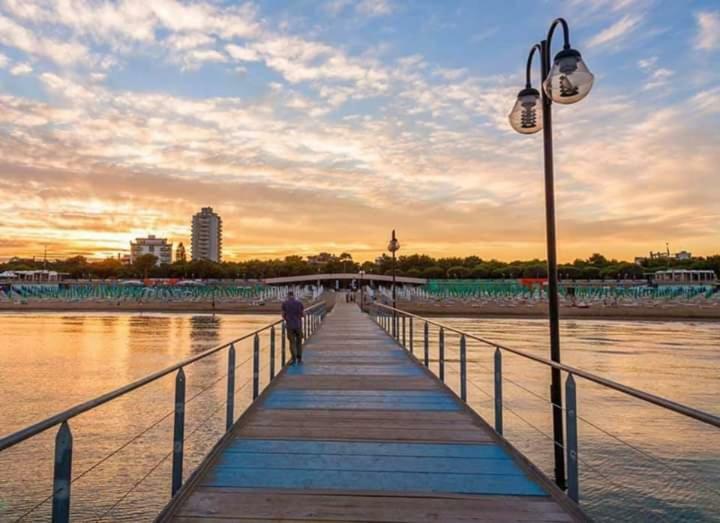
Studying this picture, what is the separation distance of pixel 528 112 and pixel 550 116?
0.49 metres

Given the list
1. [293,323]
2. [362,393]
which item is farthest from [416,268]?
[362,393]

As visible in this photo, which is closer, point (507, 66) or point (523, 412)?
point (523, 412)

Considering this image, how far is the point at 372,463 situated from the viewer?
378 cm

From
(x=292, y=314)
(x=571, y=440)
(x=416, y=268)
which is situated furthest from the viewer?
(x=416, y=268)

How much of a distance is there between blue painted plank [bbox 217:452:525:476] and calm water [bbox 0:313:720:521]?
84cm

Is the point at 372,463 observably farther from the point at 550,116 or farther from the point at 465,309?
the point at 465,309

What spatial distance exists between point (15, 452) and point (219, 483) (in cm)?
449

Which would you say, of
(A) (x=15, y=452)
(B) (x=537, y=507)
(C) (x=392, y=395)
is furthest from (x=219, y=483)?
(A) (x=15, y=452)

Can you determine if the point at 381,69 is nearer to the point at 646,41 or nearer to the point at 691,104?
the point at 646,41

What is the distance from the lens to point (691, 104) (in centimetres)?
1382

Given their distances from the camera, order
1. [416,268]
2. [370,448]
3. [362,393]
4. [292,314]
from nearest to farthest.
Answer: [370,448]
[362,393]
[292,314]
[416,268]

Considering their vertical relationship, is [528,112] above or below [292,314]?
above

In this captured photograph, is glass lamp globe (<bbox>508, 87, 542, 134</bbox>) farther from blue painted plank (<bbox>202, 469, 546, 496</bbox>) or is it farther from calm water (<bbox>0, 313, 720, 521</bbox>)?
blue painted plank (<bbox>202, 469, 546, 496</bbox>)

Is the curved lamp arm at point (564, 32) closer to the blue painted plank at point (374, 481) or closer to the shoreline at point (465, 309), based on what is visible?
the blue painted plank at point (374, 481)
